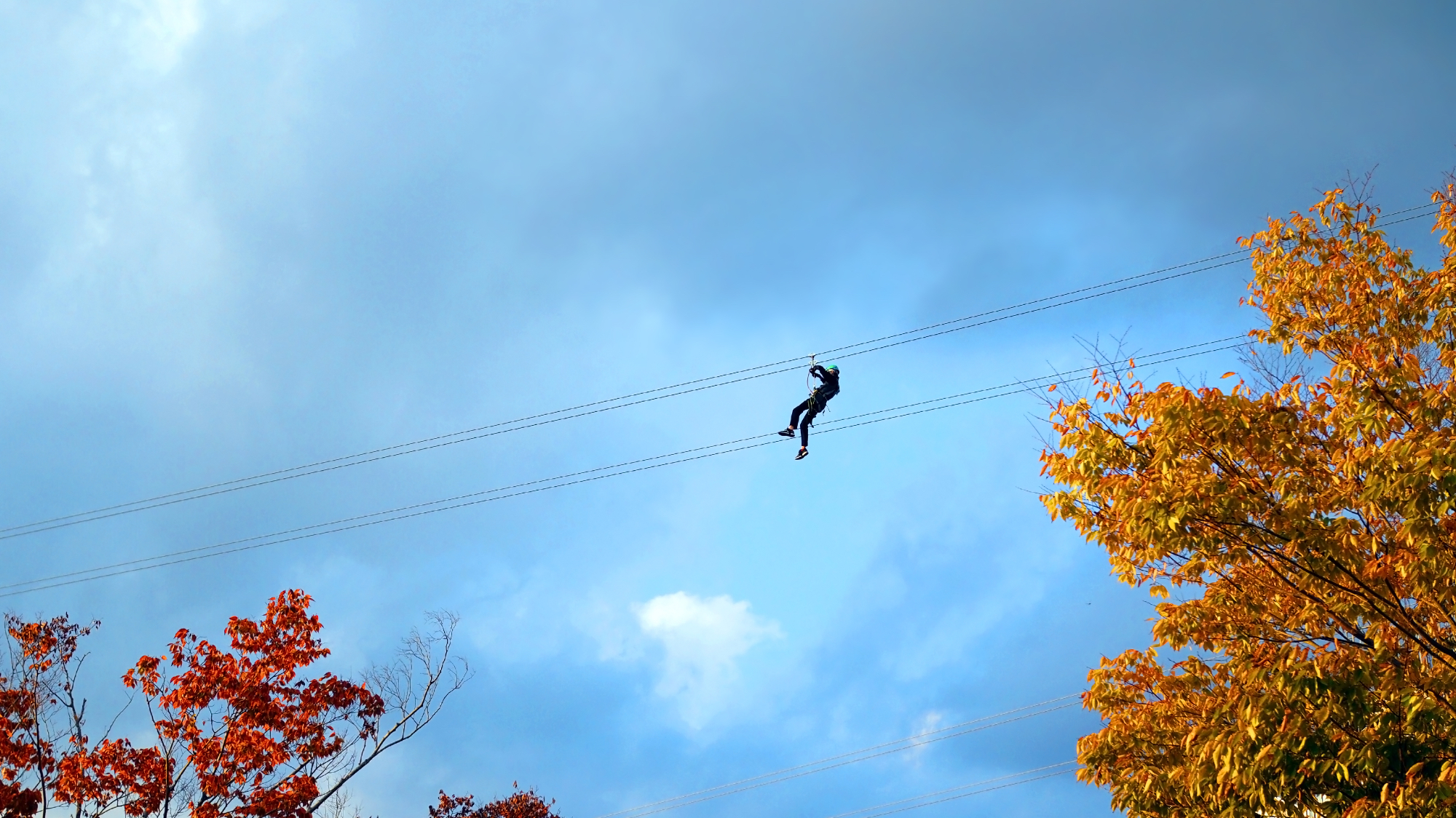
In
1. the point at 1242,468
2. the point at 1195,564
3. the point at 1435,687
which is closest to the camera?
the point at 1435,687

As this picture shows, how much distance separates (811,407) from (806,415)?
22 cm

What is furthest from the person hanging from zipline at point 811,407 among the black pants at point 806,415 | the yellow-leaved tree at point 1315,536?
the yellow-leaved tree at point 1315,536

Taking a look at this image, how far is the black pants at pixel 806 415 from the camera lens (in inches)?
813

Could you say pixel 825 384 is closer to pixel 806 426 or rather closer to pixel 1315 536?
pixel 806 426

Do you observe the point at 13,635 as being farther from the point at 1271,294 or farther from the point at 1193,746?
the point at 1271,294

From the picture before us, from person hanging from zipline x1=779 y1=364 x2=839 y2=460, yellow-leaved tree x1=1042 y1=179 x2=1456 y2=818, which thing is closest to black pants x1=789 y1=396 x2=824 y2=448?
person hanging from zipline x1=779 y1=364 x2=839 y2=460

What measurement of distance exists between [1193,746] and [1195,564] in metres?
Result: 2.20

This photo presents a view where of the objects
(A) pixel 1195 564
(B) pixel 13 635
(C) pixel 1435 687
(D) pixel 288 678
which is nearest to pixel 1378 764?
(C) pixel 1435 687

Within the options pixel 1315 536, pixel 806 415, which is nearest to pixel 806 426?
pixel 806 415

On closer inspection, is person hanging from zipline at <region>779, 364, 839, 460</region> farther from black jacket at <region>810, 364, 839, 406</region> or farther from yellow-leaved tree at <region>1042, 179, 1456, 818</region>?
yellow-leaved tree at <region>1042, 179, 1456, 818</region>

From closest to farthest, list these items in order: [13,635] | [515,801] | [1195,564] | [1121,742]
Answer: [1195,564]
[1121,742]
[13,635]
[515,801]

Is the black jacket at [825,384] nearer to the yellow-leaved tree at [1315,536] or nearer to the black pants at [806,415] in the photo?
the black pants at [806,415]

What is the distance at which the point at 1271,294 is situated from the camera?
10484mm

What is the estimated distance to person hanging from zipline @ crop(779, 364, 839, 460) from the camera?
2061cm
